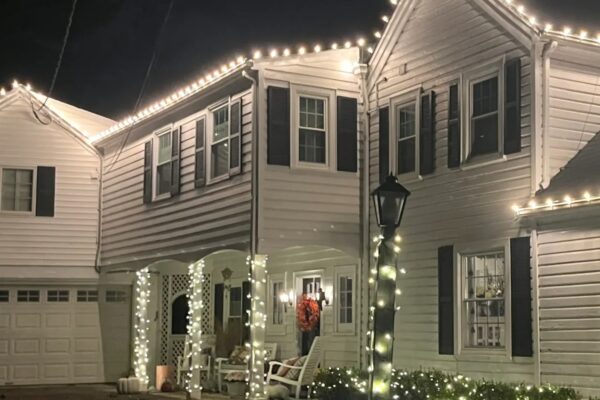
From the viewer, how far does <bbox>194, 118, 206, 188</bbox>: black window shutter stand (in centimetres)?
1777

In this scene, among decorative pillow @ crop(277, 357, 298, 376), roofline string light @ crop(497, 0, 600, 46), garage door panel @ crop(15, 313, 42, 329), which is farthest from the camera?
garage door panel @ crop(15, 313, 42, 329)

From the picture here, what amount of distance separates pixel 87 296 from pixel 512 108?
13.9m

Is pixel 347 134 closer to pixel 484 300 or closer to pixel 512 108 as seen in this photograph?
pixel 512 108

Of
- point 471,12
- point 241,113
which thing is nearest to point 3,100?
point 241,113

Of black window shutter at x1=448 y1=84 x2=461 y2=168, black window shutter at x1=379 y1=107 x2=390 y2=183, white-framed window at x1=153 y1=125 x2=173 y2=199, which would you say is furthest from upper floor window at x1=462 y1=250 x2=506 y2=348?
white-framed window at x1=153 y1=125 x2=173 y2=199

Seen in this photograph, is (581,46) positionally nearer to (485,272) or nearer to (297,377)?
(485,272)

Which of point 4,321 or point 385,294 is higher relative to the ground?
point 385,294

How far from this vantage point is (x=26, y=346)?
2317 cm

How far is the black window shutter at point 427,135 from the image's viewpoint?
50.1 ft

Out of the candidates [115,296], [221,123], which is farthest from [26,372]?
[221,123]

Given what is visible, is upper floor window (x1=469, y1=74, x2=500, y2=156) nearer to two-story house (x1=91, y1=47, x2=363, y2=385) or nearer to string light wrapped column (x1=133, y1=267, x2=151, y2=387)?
two-story house (x1=91, y1=47, x2=363, y2=385)

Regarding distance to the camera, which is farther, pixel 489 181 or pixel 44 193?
pixel 44 193

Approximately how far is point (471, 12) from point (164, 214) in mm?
7994

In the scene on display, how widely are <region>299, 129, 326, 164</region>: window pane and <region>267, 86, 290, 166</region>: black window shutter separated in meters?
0.42
